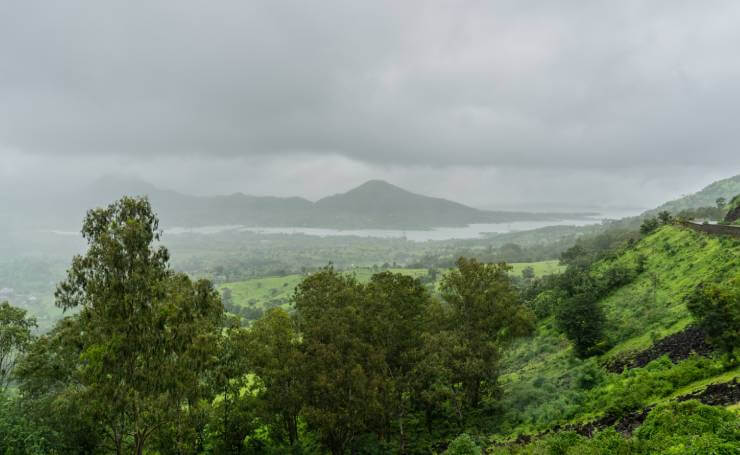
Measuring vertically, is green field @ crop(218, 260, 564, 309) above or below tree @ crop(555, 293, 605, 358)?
below

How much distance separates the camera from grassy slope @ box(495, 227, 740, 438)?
23.3m

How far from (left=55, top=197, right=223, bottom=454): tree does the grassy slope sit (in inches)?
715

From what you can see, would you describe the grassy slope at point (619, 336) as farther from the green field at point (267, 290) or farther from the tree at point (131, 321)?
the green field at point (267, 290)

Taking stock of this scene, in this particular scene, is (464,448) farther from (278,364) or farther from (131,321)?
(131,321)

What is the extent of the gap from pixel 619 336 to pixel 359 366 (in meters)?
21.9

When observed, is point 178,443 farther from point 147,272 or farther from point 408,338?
point 408,338

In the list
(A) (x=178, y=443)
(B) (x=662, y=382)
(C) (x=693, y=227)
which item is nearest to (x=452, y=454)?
(B) (x=662, y=382)

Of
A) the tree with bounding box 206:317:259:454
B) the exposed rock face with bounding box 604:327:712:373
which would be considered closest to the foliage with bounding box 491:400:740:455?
the exposed rock face with bounding box 604:327:712:373

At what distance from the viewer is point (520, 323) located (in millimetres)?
29766

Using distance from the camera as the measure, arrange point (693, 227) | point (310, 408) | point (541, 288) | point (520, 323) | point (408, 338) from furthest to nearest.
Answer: point (541, 288)
point (693, 227)
point (520, 323)
point (408, 338)
point (310, 408)

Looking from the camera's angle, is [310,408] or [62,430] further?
[62,430]

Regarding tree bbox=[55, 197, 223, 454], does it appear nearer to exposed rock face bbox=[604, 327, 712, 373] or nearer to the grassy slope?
the grassy slope

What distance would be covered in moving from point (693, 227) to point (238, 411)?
49358 millimetres

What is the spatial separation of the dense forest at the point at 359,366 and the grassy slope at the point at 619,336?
0.58 feet
